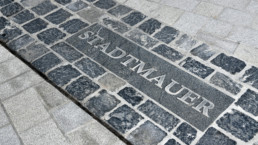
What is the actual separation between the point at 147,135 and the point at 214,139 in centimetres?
57

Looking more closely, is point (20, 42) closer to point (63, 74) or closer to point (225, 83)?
point (63, 74)

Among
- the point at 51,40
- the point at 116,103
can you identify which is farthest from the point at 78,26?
the point at 116,103

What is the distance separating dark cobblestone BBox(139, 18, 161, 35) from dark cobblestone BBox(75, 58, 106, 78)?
0.78 meters

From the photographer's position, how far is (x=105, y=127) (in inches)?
124

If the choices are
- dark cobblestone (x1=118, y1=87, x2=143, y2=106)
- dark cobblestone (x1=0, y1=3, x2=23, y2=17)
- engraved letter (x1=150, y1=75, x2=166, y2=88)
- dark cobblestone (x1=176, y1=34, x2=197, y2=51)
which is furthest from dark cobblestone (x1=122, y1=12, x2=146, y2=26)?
dark cobblestone (x1=0, y1=3, x2=23, y2=17)

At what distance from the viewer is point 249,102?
3.29 meters

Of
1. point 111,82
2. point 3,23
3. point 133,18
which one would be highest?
point 133,18

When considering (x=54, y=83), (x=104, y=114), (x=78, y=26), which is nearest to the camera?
(x=104, y=114)

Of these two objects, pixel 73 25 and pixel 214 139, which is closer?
pixel 214 139

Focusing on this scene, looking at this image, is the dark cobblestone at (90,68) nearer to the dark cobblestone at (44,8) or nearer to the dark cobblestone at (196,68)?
the dark cobblestone at (196,68)

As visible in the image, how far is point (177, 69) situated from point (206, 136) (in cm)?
85

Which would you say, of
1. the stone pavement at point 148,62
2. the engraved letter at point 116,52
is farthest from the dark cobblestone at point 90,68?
the engraved letter at point 116,52

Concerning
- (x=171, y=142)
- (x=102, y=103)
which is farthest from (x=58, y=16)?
(x=171, y=142)

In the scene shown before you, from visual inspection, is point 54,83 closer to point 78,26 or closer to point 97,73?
point 97,73
